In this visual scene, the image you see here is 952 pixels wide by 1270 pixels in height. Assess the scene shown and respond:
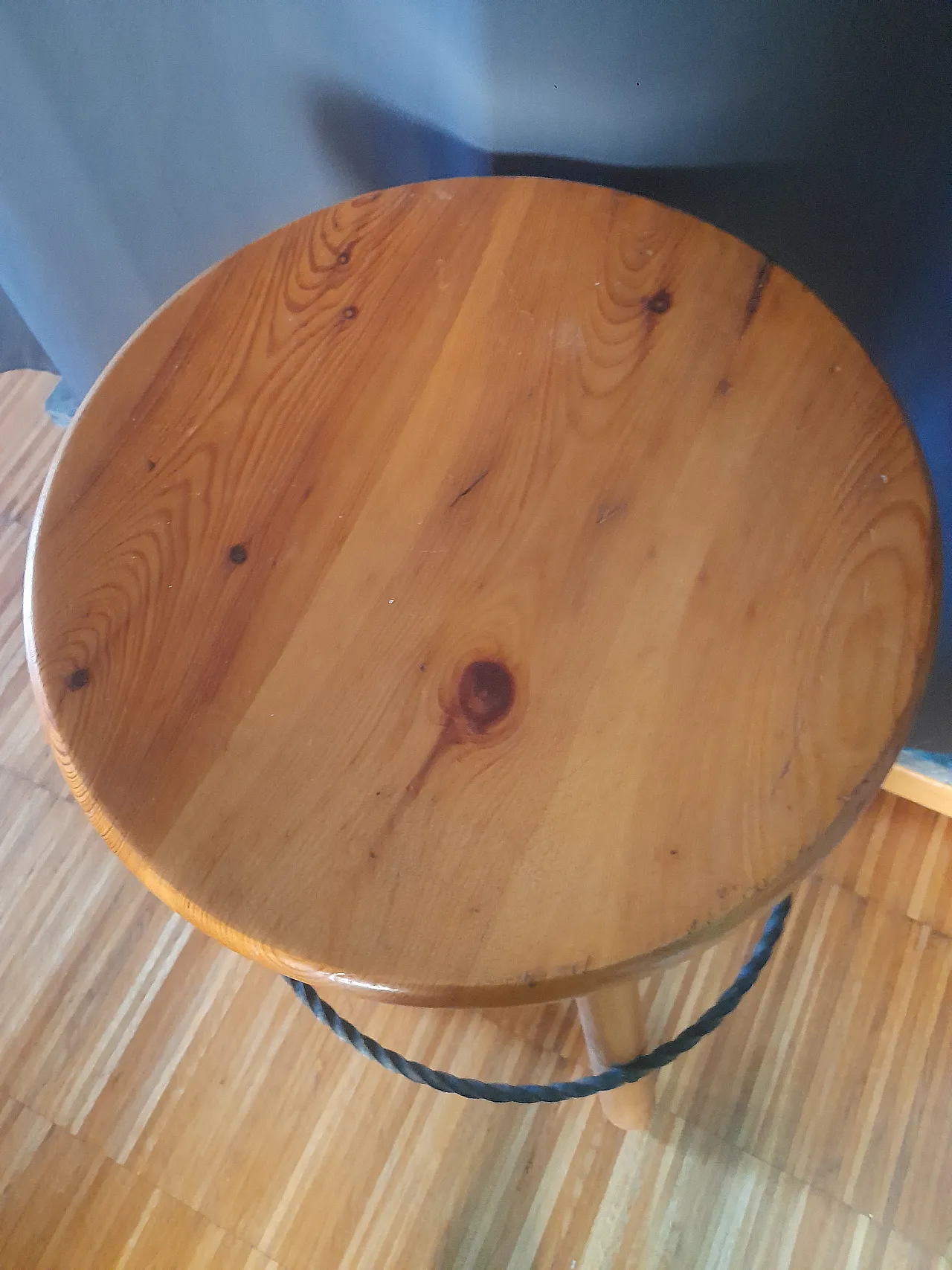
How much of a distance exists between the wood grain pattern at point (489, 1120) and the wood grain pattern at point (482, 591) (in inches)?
17.7

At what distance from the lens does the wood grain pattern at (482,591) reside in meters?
0.33

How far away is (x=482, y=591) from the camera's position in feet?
1.28

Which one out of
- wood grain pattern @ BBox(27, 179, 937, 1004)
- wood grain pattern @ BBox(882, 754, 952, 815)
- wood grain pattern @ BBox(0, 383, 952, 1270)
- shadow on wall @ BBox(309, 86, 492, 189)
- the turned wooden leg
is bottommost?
wood grain pattern @ BBox(0, 383, 952, 1270)

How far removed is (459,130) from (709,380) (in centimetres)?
25

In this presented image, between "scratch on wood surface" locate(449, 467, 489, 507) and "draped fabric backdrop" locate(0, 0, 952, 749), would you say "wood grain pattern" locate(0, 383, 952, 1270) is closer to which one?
"draped fabric backdrop" locate(0, 0, 952, 749)

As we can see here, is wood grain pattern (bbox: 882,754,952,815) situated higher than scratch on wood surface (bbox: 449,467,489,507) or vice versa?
scratch on wood surface (bbox: 449,467,489,507)

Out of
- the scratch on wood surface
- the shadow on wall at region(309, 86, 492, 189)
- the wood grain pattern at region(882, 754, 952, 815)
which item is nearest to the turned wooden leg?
the scratch on wood surface

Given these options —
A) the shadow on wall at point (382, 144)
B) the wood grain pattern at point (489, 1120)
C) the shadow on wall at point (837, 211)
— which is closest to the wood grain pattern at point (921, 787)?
the wood grain pattern at point (489, 1120)

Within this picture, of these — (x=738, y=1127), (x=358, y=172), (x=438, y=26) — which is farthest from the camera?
(x=738, y=1127)

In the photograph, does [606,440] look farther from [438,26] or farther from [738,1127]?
[738,1127]

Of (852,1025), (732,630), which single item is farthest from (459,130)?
(852,1025)

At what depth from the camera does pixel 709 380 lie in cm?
42

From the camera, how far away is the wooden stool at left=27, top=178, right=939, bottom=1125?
0.33 meters

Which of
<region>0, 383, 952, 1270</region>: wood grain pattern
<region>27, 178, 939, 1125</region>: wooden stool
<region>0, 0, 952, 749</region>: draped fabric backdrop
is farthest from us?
<region>0, 383, 952, 1270</region>: wood grain pattern
